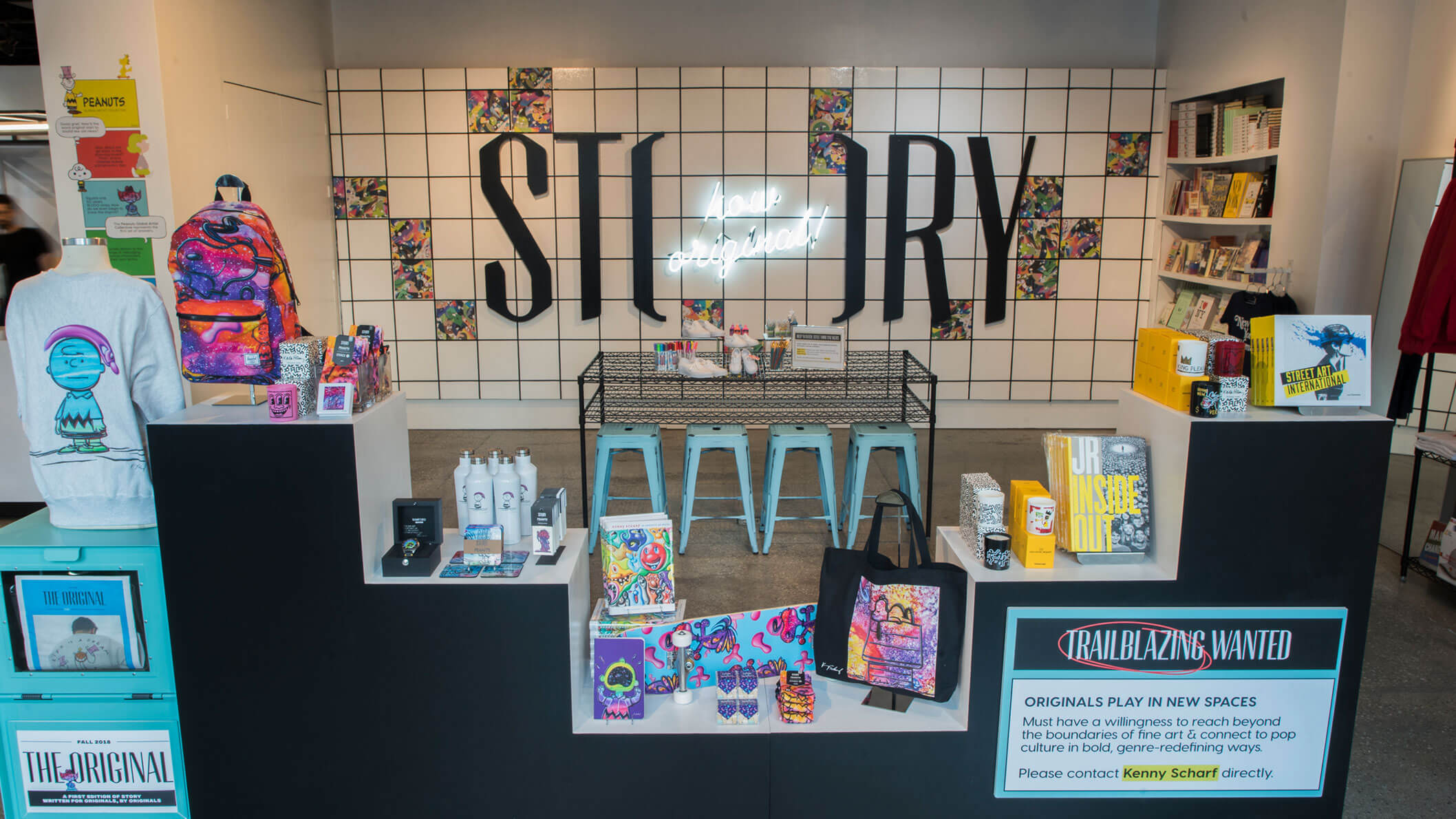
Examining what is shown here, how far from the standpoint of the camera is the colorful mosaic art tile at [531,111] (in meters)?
6.02

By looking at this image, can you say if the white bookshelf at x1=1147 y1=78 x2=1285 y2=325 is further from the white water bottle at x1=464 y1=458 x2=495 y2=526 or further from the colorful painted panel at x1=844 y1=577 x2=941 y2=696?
the white water bottle at x1=464 y1=458 x2=495 y2=526

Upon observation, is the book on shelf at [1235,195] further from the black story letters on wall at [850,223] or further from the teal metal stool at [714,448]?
the teal metal stool at [714,448]

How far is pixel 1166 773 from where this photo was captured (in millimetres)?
2096

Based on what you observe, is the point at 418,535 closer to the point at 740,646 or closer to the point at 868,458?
the point at 740,646

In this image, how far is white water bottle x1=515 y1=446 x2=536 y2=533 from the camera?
2244 mm

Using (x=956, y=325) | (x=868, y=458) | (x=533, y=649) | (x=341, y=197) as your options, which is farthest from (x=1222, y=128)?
(x=341, y=197)

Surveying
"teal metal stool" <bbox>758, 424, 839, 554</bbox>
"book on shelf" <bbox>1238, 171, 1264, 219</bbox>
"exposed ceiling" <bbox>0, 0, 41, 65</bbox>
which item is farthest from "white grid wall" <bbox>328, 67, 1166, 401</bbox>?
"teal metal stool" <bbox>758, 424, 839, 554</bbox>

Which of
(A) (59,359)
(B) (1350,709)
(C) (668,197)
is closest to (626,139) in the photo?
(C) (668,197)

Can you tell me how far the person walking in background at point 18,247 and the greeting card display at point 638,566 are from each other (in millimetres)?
4286

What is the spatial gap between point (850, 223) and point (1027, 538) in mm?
4416

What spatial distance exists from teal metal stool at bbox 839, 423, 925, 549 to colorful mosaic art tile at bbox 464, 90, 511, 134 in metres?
3.46

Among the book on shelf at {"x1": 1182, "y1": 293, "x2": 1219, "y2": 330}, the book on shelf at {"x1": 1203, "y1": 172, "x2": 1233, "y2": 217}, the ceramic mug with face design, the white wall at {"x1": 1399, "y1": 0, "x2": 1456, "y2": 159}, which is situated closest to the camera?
the ceramic mug with face design

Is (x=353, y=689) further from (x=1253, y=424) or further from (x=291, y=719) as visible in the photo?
(x=1253, y=424)

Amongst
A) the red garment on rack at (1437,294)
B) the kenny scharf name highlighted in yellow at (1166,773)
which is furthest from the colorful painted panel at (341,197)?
the red garment on rack at (1437,294)
